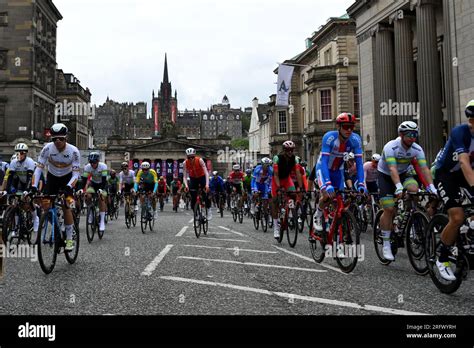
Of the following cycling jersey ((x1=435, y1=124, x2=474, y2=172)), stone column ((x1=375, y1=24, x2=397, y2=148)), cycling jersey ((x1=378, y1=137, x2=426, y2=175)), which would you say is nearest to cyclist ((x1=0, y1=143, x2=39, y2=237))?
cycling jersey ((x1=378, y1=137, x2=426, y2=175))

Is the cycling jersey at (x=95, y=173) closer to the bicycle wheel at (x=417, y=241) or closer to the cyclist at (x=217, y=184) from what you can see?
the bicycle wheel at (x=417, y=241)

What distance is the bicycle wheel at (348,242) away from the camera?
20.5ft

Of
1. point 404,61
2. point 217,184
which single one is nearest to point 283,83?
point 404,61

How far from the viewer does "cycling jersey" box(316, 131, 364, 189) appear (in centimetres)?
700

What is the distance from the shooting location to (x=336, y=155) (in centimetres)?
727

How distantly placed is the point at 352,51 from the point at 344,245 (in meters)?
35.3

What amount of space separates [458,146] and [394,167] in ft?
6.13

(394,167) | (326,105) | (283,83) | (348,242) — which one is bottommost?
(348,242)

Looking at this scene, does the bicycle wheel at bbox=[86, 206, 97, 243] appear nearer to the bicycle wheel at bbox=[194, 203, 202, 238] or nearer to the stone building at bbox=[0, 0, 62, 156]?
Answer: the bicycle wheel at bbox=[194, 203, 202, 238]

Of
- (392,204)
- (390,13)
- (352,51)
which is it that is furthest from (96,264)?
(352,51)

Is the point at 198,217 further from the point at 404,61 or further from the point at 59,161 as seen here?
the point at 404,61

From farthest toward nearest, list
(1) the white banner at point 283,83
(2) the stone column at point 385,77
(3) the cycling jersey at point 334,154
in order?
(1) the white banner at point 283,83
(2) the stone column at point 385,77
(3) the cycling jersey at point 334,154

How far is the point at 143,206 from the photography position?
13.2m

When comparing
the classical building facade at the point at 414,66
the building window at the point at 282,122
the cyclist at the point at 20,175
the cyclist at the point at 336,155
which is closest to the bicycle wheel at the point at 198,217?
the cyclist at the point at 20,175
